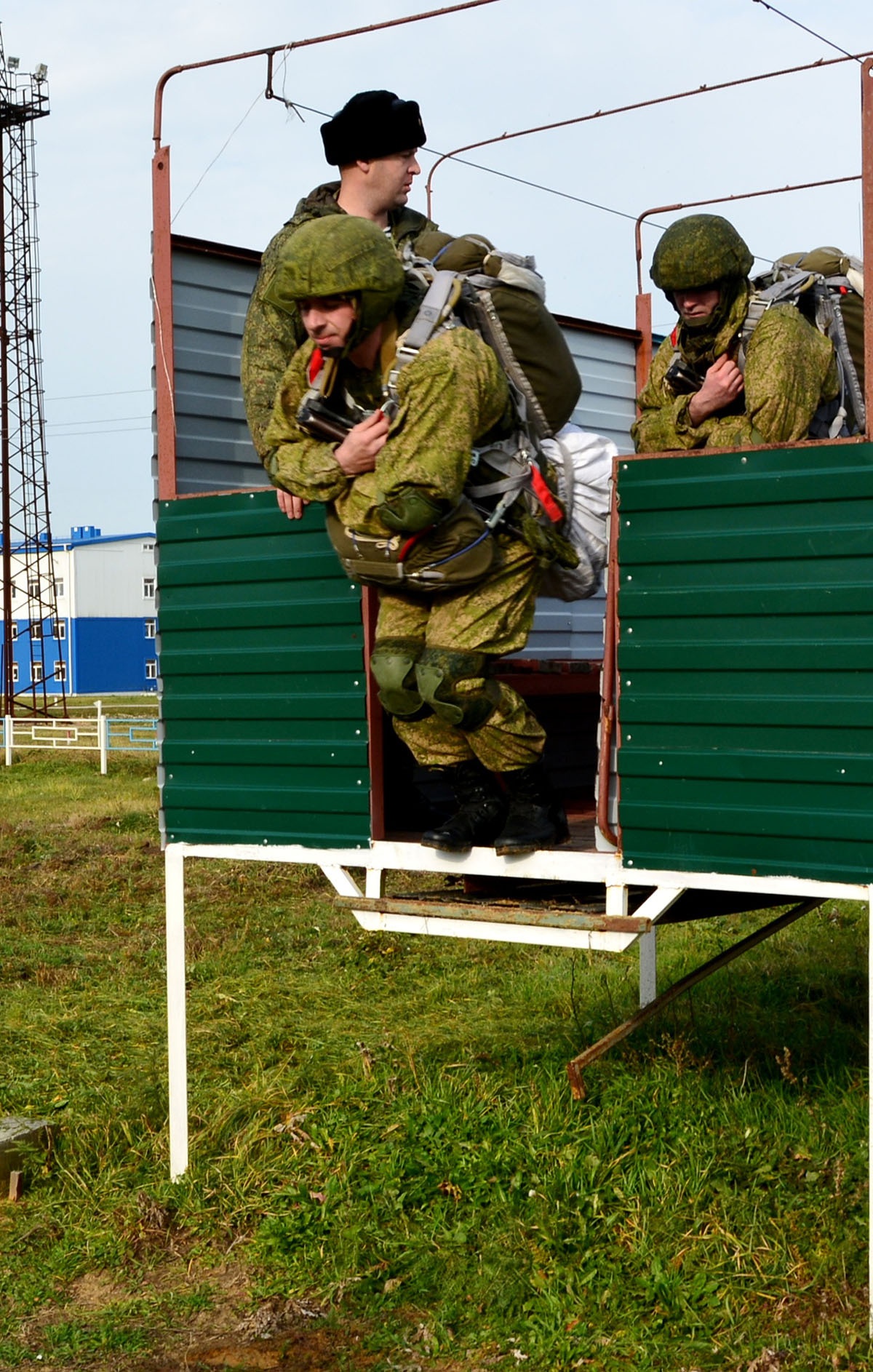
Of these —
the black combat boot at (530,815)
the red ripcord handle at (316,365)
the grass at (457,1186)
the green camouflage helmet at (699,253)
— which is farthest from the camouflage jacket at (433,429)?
the grass at (457,1186)

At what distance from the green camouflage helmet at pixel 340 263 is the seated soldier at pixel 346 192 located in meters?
0.66

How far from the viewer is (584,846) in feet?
15.7

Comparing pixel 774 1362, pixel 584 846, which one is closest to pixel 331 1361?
pixel 774 1362

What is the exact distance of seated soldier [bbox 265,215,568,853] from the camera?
4191mm

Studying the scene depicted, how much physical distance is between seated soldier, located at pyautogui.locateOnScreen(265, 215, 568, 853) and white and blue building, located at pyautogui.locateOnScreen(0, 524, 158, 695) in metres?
51.0

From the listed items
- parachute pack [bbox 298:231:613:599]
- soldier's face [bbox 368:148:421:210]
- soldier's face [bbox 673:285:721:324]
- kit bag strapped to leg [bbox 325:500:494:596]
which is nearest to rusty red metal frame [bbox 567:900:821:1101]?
parachute pack [bbox 298:231:613:599]

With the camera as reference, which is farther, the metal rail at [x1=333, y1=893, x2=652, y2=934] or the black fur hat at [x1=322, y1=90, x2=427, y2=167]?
the black fur hat at [x1=322, y1=90, x2=427, y2=167]

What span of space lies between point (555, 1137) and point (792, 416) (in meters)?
2.46

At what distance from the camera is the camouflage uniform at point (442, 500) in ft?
13.8

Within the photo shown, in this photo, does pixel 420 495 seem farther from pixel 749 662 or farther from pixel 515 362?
pixel 749 662

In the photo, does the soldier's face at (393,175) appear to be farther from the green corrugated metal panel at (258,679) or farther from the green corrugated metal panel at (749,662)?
the green corrugated metal panel at (749,662)

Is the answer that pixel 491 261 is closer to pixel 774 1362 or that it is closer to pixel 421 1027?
pixel 774 1362

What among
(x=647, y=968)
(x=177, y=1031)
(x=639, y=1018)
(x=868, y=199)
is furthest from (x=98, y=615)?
(x=868, y=199)

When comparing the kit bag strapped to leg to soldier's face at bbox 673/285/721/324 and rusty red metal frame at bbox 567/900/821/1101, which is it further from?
rusty red metal frame at bbox 567/900/821/1101
